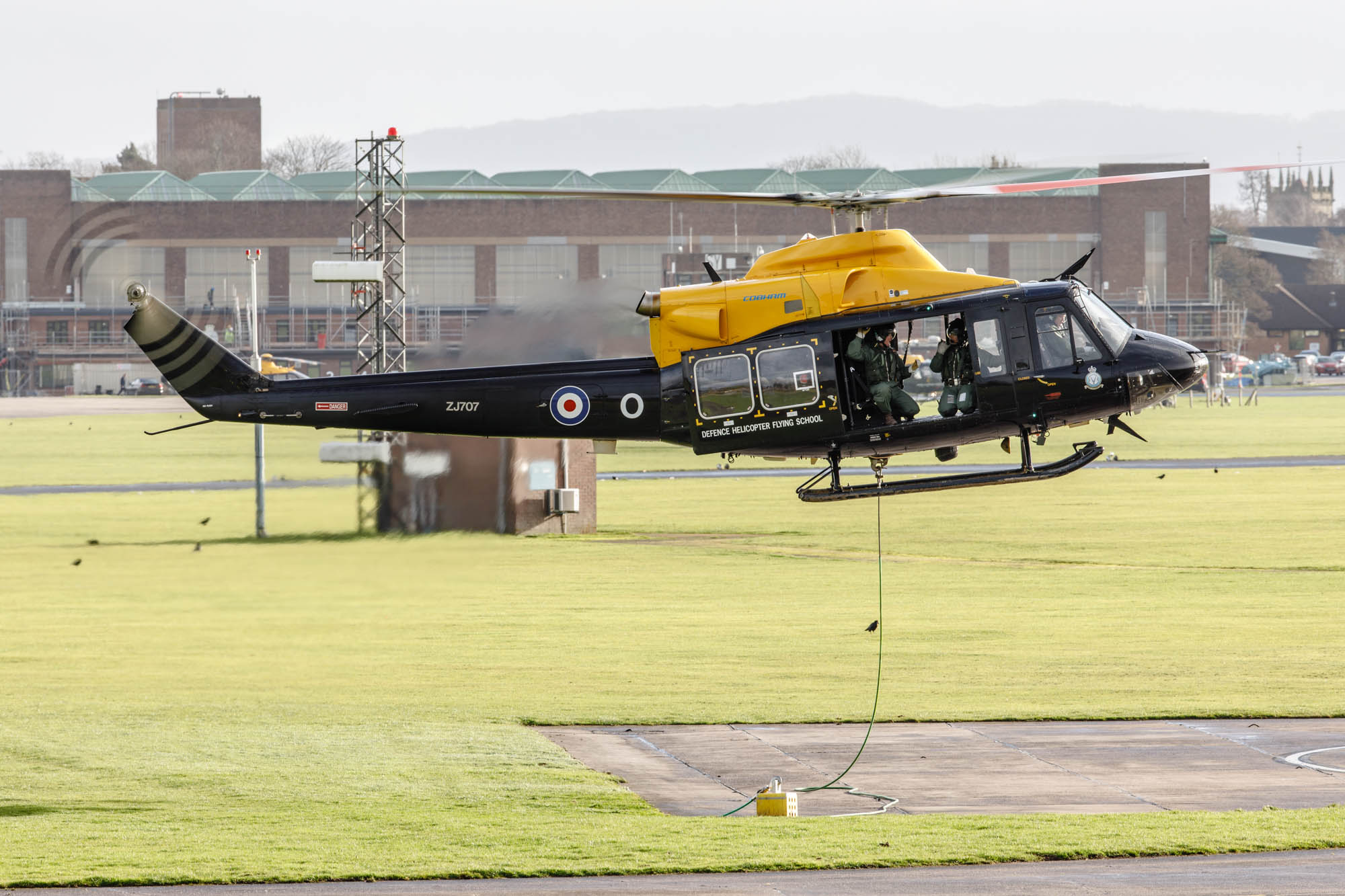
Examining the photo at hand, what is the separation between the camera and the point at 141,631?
117ft

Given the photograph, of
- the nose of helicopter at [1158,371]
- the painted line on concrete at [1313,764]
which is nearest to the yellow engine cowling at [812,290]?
the nose of helicopter at [1158,371]

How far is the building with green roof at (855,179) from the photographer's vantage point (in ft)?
529

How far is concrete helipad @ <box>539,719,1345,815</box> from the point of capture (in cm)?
2073

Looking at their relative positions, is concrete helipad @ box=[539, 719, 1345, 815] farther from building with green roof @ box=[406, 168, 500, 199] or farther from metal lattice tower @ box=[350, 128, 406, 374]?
building with green roof @ box=[406, 168, 500, 199]

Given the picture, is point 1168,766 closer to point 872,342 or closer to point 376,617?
point 872,342

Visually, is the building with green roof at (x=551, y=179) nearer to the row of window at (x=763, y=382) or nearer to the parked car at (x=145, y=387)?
the parked car at (x=145, y=387)

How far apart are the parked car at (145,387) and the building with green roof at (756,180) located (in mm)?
54636

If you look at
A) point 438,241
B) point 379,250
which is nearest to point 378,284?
point 379,250

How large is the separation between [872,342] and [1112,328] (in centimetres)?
294

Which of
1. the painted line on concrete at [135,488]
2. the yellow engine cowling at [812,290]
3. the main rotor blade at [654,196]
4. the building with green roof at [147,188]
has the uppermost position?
the building with green roof at [147,188]

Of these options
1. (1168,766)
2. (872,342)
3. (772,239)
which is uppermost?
(772,239)

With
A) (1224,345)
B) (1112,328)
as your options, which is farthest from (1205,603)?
(1224,345)

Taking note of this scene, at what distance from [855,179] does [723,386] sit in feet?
488

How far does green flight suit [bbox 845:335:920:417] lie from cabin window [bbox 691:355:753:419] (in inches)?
49.1
